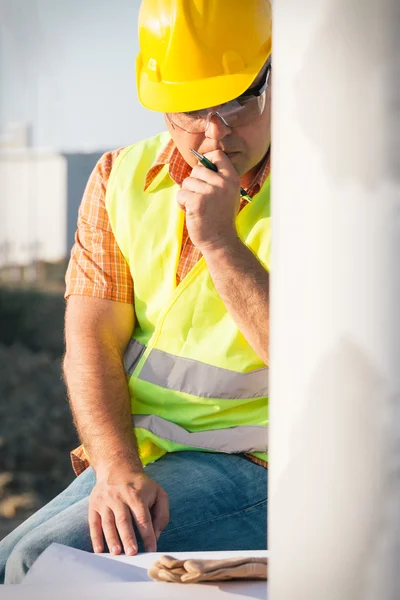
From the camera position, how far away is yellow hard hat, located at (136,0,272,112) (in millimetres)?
→ 2248

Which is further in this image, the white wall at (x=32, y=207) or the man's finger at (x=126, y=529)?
the white wall at (x=32, y=207)

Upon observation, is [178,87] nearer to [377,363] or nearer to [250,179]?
[250,179]

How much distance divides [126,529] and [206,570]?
67 cm

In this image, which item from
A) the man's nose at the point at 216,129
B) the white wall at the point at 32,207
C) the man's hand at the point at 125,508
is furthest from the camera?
the white wall at the point at 32,207

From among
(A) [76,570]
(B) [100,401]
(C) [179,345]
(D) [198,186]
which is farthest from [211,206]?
(A) [76,570]

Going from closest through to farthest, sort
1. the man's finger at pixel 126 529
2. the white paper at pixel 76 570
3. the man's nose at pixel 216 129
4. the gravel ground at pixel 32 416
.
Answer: the white paper at pixel 76 570 < the man's finger at pixel 126 529 < the man's nose at pixel 216 129 < the gravel ground at pixel 32 416

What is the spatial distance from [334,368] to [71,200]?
10.2 metres

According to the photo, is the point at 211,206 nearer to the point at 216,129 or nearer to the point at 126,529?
the point at 216,129

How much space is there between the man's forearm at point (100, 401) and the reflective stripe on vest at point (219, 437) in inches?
3.5

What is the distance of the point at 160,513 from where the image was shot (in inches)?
82.4

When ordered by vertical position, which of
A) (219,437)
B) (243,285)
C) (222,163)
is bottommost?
(219,437)

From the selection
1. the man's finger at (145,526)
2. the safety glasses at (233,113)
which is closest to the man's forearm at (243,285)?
the safety glasses at (233,113)

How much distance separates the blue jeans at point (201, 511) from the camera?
7.04 feet

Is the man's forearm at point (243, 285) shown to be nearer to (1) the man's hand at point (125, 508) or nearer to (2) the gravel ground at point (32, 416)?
(1) the man's hand at point (125, 508)
